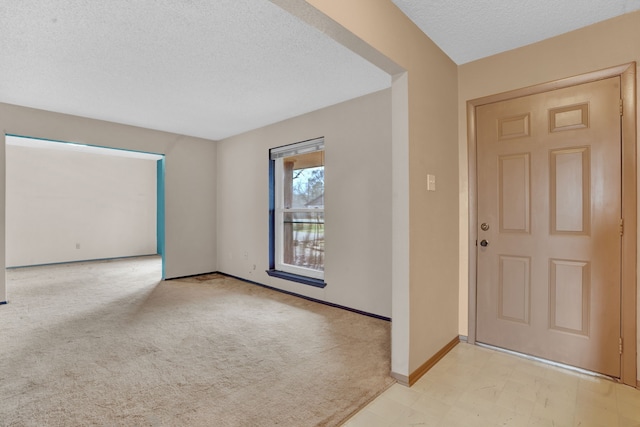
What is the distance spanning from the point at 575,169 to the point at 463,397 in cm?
175

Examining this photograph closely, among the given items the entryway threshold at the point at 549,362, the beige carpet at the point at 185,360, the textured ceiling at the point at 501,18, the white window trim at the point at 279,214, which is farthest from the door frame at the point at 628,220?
the white window trim at the point at 279,214

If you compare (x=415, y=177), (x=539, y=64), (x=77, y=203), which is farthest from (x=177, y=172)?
(x=539, y=64)

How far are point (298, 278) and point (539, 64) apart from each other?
3.35 m

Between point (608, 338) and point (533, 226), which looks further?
point (533, 226)

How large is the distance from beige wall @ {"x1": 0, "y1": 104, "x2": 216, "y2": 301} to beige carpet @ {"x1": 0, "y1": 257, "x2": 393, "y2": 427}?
117 centimetres

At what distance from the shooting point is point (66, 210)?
6.66 metres

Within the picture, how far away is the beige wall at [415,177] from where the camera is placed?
6.12 ft

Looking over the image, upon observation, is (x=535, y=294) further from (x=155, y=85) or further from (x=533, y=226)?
(x=155, y=85)

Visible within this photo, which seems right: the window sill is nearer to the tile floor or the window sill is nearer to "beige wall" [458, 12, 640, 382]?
"beige wall" [458, 12, 640, 382]

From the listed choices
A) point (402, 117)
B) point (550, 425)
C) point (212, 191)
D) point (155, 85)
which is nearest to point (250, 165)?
point (212, 191)

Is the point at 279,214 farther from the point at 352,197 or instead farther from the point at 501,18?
the point at 501,18

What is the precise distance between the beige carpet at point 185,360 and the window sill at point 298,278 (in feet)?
0.84

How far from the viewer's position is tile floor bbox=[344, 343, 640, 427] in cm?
168

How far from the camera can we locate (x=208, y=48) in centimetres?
240
